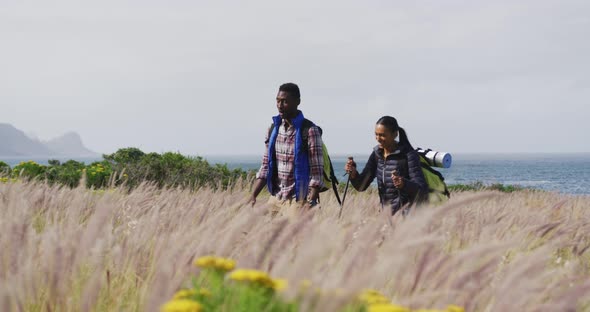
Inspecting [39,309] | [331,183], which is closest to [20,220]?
[39,309]

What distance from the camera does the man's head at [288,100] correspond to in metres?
4.90

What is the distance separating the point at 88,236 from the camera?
177cm

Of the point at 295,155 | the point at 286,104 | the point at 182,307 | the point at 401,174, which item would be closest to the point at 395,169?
the point at 401,174

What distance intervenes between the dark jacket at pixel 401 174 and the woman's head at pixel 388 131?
0.10 metres

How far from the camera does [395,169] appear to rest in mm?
4855

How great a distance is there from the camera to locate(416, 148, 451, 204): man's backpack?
4.79m

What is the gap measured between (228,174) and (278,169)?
9.38 m

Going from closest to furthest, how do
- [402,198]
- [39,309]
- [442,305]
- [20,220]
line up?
[442,305]
[39,309]
[20,220]
[402,198]

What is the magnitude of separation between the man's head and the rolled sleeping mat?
120 cm

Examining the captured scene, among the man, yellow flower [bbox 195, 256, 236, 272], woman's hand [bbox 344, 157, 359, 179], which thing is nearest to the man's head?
the man

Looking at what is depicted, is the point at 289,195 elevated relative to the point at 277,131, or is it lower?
lower

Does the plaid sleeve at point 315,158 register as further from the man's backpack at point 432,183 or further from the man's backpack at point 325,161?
the man's backpack at point 432,183

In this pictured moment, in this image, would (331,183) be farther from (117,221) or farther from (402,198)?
(117,221)

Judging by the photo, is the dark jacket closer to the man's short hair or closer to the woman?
the woman
